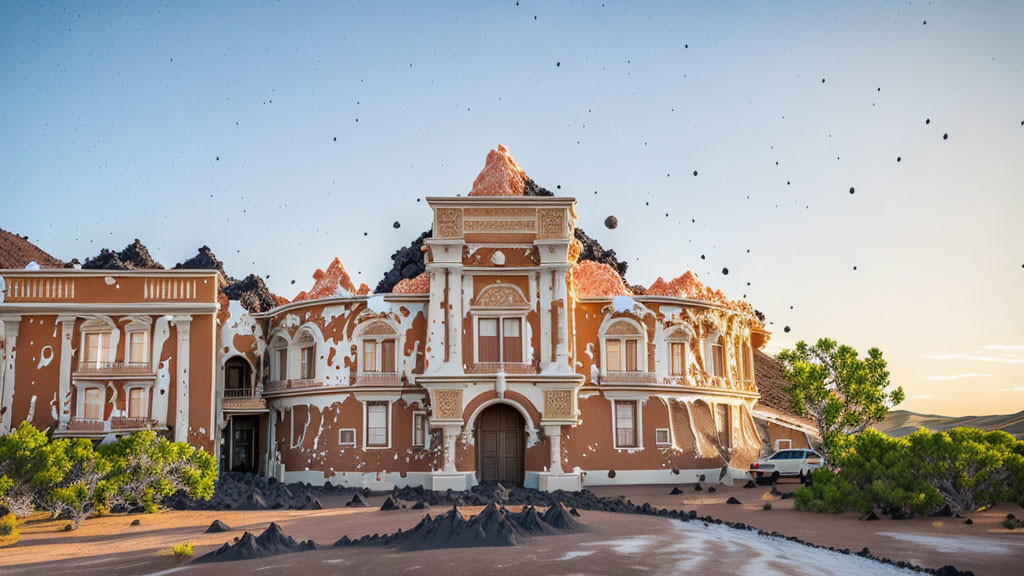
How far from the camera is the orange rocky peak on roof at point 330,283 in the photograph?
49406 mm

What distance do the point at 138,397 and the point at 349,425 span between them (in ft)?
25.7

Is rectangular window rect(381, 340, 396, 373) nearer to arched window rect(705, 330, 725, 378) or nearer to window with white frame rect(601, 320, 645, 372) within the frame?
window with white frame rect(601, 320, 645, 372)

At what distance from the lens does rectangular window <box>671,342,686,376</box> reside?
1464 inches

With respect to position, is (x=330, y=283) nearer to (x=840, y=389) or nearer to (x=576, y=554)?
(x=840, y=389)

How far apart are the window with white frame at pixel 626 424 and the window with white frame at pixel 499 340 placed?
17.1 ft

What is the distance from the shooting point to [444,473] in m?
32.4

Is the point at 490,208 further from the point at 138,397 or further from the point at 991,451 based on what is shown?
the point at 991,451

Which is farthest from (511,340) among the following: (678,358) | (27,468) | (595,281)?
(27,468)

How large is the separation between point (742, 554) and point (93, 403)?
2477 cm

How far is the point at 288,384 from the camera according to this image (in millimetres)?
37156

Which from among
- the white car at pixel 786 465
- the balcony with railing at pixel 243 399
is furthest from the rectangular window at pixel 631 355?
the balcony with railing at pixel 243 399

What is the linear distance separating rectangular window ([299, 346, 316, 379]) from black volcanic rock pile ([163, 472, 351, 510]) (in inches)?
182

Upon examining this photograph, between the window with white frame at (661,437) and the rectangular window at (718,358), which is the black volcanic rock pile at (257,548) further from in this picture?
the rectangular window at (718,358)

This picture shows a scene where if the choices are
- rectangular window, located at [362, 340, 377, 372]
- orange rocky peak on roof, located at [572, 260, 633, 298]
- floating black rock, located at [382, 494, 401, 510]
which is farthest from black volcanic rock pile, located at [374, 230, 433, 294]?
floating black rock, located at [382, 494, 401, 510]
